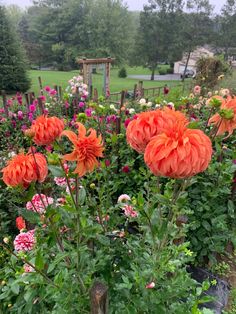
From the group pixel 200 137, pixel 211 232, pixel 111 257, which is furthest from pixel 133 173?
pixel 200 137

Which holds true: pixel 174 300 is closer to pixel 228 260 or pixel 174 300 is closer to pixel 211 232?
pixel 211 232

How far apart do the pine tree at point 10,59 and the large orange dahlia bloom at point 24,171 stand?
54.7 feet

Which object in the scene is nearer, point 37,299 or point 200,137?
point 200,137

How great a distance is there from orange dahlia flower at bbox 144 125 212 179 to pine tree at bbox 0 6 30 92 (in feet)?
55.6

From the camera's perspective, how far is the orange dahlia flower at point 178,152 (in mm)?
739

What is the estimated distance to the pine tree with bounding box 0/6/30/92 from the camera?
16.0 metres

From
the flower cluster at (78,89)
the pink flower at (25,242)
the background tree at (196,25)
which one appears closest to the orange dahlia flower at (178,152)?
the pink flower at (25,242)

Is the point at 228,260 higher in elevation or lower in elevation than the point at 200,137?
lower

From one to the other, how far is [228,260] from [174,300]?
1485 mm

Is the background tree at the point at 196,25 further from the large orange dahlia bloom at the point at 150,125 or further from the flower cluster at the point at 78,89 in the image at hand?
the large orange dahlia bloom at the point at 150,125

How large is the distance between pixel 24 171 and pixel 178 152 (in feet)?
1.48

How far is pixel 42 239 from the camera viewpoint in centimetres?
112

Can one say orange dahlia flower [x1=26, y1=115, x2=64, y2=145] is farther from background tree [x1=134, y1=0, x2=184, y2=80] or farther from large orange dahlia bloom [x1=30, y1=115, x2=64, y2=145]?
background tree [x1=134, y1=0, x2=184, y2=80]

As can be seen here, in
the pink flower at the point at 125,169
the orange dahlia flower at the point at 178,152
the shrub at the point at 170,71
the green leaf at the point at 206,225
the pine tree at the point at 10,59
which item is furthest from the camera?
the shrub at the point at 170,71
